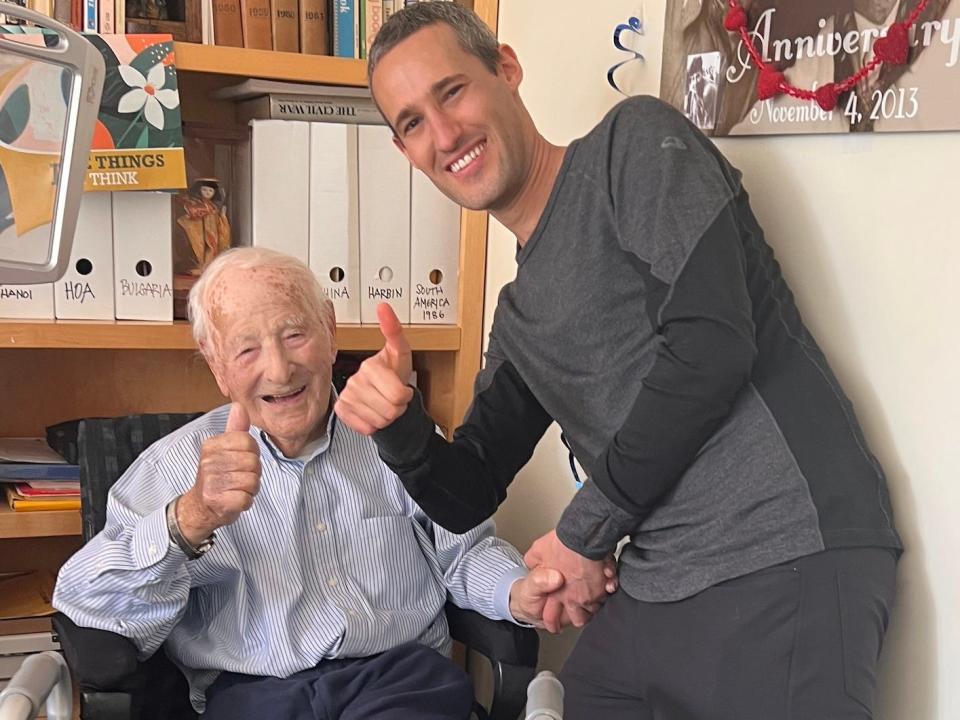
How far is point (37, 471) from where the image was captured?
1.89 m

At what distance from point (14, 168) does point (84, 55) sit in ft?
0.91

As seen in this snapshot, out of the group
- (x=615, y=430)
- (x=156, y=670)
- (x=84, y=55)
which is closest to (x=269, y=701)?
(x=156, y=670)

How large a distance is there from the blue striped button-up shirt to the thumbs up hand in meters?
0.34

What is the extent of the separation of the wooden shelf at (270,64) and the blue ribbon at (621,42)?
0.56 metres

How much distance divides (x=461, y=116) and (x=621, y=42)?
0.39 m

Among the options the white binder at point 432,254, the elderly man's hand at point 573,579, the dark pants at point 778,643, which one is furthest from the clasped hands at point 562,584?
the white binder at point 432,254

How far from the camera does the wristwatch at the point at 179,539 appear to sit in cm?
138

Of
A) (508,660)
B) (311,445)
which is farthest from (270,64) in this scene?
(508,660)

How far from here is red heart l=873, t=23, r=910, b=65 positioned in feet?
3.37

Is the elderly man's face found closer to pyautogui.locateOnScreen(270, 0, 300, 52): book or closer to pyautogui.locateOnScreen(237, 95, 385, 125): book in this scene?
pyautogui.locateOnScreen(237, 95, 385, 125): book

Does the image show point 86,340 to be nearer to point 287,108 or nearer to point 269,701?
point 287,108

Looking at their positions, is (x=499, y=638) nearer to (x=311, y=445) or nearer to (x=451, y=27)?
(x=311, y=445)

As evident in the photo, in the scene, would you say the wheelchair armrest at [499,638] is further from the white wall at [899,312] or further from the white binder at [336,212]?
the white binder at [336,212]

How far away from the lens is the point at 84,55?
0.96 metres
